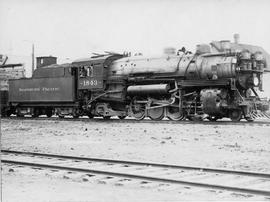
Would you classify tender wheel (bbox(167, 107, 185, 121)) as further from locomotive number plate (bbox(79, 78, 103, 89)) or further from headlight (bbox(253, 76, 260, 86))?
locomotive number plate (bbox(79, 78, 103, 89))

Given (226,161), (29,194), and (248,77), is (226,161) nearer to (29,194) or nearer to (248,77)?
(29,194)

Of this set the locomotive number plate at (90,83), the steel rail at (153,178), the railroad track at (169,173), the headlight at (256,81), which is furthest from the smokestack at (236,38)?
the steel rail at (153,178)

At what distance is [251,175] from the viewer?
22.7 ft

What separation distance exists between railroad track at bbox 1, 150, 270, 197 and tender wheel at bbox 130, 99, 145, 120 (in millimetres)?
10183

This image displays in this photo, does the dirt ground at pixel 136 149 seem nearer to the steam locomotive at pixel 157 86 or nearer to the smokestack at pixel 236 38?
Answer: the steam locomotive at pixel 157 86

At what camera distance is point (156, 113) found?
19016 mm

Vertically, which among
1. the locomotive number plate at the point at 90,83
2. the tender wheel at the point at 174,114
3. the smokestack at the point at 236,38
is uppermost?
the smokestack at the point at 236,38

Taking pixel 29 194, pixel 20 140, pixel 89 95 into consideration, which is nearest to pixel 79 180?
pixel 29 194

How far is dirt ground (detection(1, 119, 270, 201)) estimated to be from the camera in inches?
224

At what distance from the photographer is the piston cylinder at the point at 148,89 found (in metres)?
18.4

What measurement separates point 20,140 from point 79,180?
7139mm

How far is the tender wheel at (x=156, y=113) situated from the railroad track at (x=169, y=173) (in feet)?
31.7

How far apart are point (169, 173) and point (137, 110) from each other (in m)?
12.4

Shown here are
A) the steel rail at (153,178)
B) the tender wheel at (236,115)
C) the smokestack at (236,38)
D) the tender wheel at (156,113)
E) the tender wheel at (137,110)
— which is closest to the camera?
the steel rail at (153,178)
